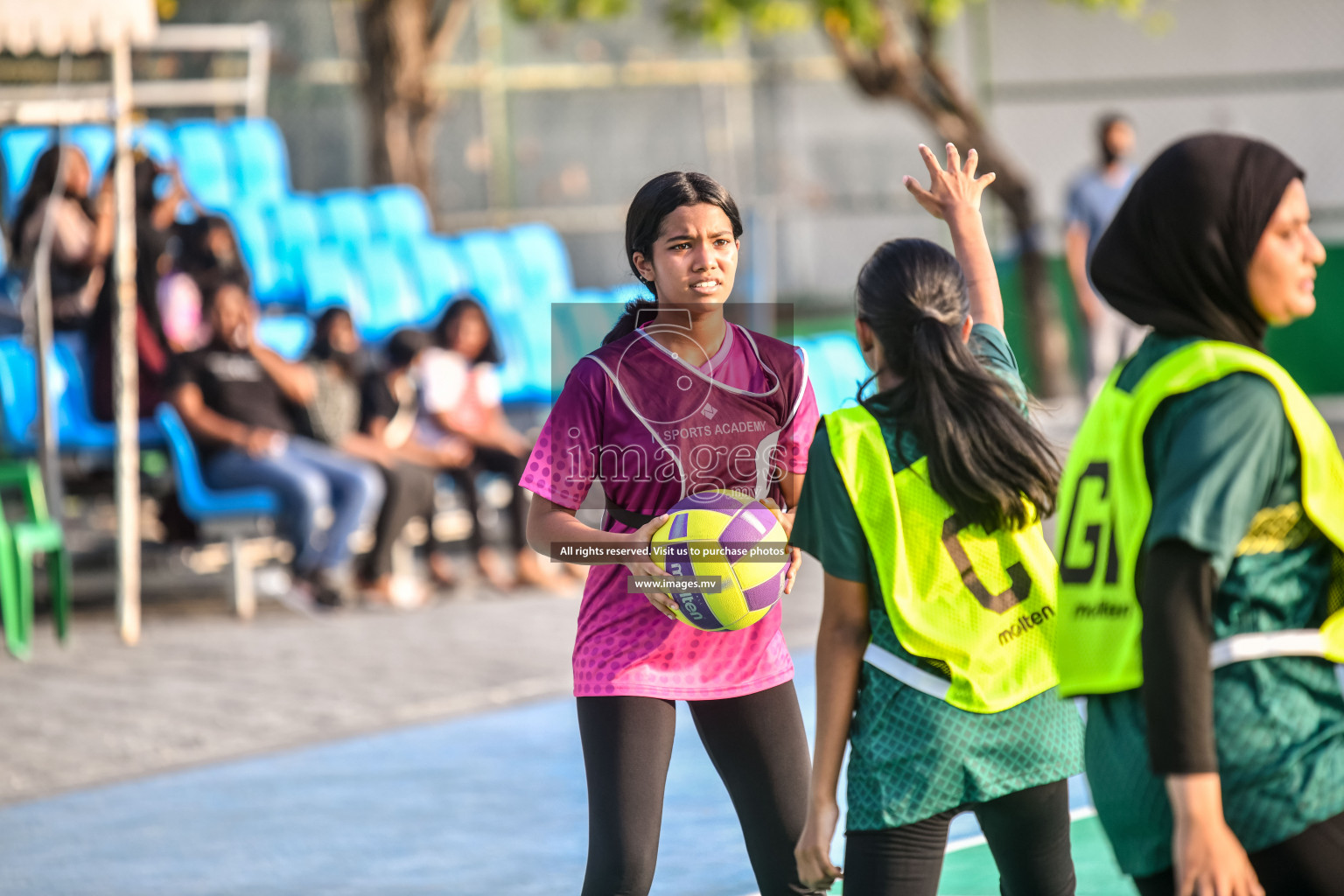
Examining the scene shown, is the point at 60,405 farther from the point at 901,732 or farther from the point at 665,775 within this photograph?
the point at 901,732

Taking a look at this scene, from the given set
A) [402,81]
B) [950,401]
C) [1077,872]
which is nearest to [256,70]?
[402,81]

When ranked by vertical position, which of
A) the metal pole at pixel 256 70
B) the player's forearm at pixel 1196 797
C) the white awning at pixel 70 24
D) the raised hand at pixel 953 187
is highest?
the metal pole at pixel 256 70

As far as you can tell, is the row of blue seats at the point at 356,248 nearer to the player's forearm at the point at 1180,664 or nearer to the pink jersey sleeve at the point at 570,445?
the pink jersey sleeve at the point at 570,445

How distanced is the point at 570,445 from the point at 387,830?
2.57 meters

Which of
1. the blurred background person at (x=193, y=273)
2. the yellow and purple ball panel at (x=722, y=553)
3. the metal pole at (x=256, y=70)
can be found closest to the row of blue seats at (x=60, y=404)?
the blurred background person at (x=193, y=273)

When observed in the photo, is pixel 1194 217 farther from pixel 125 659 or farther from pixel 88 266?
pixel 88 266

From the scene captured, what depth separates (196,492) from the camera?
365 inches

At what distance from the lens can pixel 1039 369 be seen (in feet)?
54.7

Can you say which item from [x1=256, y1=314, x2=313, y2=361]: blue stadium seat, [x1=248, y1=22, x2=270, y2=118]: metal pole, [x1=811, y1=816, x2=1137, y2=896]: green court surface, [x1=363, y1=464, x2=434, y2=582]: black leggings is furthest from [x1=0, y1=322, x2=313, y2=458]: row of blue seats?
[x1=811, y1=816, x2=1137, y2=896]: green court surface

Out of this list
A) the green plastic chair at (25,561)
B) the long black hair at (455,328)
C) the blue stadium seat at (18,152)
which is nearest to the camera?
the green plastic chair at (25,561)

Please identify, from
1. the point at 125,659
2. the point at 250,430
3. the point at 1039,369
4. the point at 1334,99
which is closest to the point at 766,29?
the point at 1039,369

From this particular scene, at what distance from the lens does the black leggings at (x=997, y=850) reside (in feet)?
8.98

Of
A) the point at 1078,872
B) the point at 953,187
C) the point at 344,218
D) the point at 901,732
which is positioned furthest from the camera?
the point at 344,218

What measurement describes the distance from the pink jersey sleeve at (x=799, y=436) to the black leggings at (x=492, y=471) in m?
6.63
